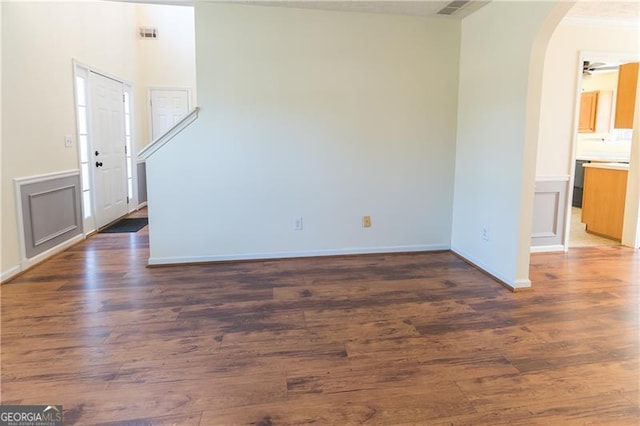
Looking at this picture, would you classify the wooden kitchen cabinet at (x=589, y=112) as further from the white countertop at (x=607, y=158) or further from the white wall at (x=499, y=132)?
the white wall at (x=499, y=132)

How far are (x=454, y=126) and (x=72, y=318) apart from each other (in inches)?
150

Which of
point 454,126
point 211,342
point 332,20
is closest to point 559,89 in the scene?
point 454,126

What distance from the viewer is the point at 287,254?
417 centimetres

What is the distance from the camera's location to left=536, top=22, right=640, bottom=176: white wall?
13.6 ft

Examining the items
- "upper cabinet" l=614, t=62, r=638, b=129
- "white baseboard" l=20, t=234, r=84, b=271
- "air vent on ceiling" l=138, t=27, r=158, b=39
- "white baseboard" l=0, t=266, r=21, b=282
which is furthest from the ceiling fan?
"white baseboard" l=0, t=266, r=21, b=282

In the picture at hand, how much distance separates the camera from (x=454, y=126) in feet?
14.0

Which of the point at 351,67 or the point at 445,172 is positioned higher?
the point at 351,67

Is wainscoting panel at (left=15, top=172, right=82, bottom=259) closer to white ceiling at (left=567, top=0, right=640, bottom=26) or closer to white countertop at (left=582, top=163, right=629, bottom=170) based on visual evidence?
white ceiling at (left=567, top=0, right=640, bottom=26)

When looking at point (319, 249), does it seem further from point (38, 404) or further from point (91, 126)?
point (91, 126)

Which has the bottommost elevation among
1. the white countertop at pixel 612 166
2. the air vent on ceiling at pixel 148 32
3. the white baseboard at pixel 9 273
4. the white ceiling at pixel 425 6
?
the white baseboard at pixel 9 273

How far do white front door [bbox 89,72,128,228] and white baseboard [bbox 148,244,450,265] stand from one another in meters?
2.01

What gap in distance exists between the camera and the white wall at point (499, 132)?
A: 3.14 m

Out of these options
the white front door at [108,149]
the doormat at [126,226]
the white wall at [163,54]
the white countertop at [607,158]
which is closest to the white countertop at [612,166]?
the white countertop at [607,158]

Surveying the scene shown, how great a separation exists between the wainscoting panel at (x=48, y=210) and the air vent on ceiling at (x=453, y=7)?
4.14 meters
